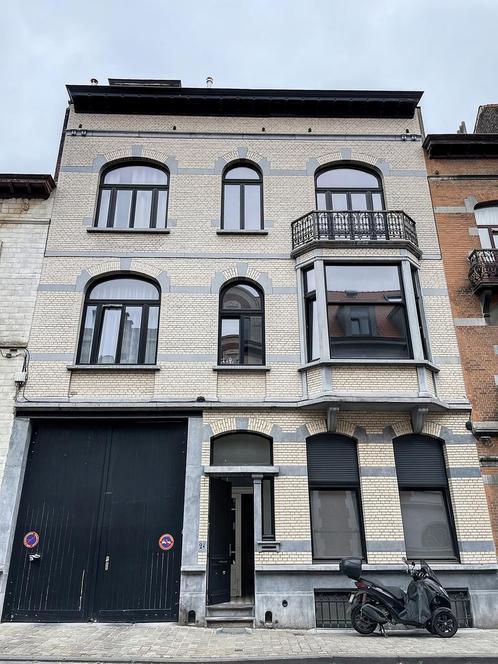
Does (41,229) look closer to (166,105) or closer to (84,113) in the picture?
(84,113)

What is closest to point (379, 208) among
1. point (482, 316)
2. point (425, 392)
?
point (482, 316)

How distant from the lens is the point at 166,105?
13102mm

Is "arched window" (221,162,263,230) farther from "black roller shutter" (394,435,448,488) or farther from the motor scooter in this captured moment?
the motor scooter

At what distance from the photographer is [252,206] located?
12.5 metres

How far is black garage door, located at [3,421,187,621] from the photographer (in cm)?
903

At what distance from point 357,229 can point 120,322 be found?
20.0ft

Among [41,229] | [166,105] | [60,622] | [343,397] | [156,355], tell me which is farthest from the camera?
[166,105]

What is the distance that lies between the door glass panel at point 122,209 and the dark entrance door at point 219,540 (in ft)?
22.3

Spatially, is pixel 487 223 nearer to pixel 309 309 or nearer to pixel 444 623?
pixel 309 309

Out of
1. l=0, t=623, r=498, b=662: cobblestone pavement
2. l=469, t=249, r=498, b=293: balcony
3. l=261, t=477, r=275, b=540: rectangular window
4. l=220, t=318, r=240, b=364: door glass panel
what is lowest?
l=0, t=623, r=498, b=662: cobblestone pavement

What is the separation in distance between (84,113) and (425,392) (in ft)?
38.1

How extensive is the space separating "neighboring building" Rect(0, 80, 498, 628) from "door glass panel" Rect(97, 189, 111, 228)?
0.13 ft

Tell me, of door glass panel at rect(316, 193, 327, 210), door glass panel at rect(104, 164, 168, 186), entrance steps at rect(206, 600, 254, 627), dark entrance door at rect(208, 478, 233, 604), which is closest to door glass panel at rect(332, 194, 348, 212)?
door glass panel at rect(316, 193, 327, 210)

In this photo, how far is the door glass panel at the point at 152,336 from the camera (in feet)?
35.4
